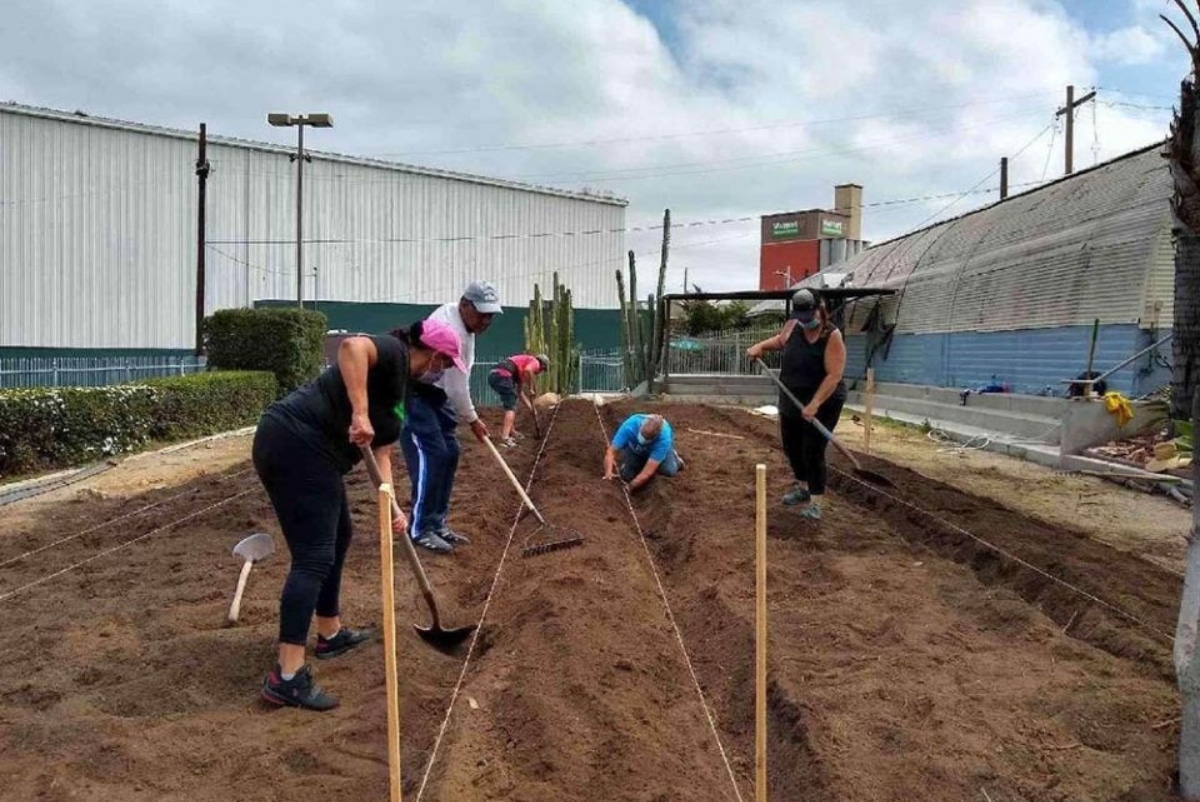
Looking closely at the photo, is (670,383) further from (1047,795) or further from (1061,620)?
(1047,795)

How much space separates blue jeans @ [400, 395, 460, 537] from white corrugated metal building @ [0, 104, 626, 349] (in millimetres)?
25684

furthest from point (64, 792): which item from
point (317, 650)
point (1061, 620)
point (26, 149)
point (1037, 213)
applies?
point (26, 149)

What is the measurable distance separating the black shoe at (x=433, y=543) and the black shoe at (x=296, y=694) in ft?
7.94

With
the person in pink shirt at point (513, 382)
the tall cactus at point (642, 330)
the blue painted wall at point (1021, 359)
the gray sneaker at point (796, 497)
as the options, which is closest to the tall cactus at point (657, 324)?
the tall cactus at point (642, 330)

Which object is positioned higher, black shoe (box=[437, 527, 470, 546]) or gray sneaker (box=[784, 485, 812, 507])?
gray sneaker (box=[784, 485, 812, 507])

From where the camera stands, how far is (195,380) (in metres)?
14.5

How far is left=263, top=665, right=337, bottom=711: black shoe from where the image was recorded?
3537mm

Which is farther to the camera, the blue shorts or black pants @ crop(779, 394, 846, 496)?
the blue shorts

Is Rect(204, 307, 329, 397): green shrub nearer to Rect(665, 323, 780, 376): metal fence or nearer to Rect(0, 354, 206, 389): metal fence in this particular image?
Rect(0, 354, 206, 389): metal fence

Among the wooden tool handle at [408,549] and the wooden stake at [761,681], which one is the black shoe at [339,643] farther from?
the wooden stake at [761,681]

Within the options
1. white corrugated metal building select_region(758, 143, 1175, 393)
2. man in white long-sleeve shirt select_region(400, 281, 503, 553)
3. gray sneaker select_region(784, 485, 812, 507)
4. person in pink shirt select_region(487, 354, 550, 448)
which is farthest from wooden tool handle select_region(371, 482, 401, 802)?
white corrugated metal building select_region(758, 143, 1175, 393)

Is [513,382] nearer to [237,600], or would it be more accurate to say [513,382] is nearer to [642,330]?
[237,600]

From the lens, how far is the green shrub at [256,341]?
18609mm

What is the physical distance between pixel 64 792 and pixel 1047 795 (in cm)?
298
